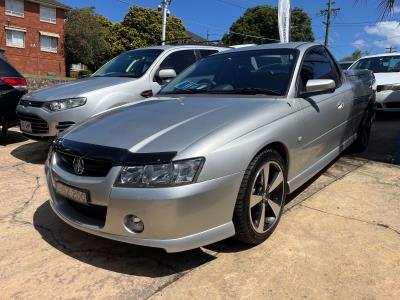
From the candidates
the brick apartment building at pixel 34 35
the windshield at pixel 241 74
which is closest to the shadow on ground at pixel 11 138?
the windshield at pixel 241 74

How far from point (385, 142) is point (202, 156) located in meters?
5.31

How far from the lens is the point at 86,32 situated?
125ft

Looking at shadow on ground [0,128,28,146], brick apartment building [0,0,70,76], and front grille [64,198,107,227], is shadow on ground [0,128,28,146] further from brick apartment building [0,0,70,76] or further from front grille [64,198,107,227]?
brick apartment building [0,0,70,76]

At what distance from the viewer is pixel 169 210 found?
2527 mm

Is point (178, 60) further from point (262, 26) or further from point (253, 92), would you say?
point (262, 26)

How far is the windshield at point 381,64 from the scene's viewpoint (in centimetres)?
980

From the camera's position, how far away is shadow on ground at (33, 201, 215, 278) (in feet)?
9.52

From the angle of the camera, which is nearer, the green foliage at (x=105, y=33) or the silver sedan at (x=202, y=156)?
the silver sedan at (x=202, y=156)

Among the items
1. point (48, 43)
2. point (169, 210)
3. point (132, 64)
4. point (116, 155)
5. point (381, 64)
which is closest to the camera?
point (169, 210)

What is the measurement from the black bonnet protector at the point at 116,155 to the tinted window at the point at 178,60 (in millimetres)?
3666

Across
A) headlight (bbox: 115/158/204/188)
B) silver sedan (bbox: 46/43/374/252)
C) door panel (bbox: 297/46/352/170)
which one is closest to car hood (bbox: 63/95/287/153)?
silver sedan (bbox: 46/43/374/252)

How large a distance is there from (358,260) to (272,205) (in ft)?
2.43

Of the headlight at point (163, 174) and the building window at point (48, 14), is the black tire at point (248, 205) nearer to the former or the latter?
the headlight at point (163, 174)

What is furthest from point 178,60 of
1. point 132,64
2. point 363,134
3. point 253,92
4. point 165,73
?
point 253,92
